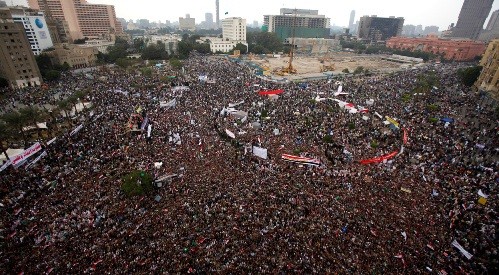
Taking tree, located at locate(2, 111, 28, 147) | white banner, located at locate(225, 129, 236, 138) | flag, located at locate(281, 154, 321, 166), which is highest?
tree, located at locate(2, 111, 28, 147)

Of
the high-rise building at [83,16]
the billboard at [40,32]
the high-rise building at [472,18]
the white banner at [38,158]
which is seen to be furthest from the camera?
the high-rise building at [472,18]

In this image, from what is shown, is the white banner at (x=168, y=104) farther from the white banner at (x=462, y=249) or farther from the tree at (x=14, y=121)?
the white banner at (x=462, y=249)

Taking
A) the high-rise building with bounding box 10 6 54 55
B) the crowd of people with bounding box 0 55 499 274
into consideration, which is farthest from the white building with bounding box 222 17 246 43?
the crowd of people with bounding box 0 55 499 274

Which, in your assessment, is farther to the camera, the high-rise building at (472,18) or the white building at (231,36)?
the high-rise building at (472,18)

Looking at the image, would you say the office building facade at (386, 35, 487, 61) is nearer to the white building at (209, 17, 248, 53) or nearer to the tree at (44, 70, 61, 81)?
the white building at (209, 17, 248, 53)

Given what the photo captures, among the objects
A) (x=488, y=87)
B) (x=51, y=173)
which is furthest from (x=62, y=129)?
(x=488, y=87)

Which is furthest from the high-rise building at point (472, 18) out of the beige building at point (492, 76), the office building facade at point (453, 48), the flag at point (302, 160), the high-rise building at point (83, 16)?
the high-rise building at point (83, 16)

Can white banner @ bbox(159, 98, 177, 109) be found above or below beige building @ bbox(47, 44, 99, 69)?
below

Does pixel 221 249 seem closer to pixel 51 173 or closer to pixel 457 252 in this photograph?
pixel 457 252
